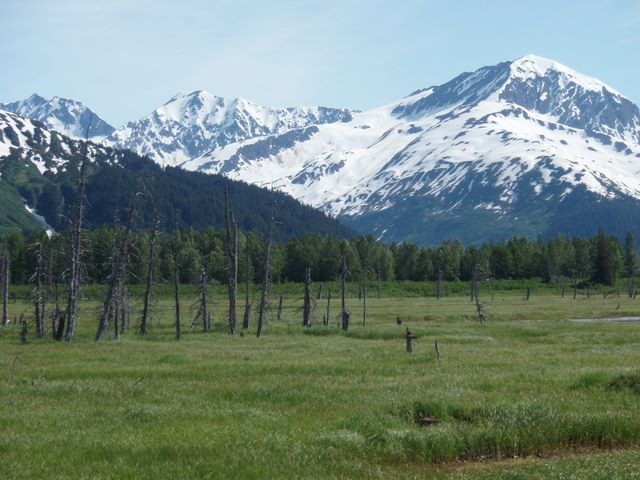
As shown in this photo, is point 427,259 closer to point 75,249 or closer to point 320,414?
point 75,249

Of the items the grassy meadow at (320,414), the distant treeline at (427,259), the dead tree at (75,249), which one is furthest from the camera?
the distant treeline at (427,259)

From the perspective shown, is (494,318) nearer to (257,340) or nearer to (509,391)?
(257,340)

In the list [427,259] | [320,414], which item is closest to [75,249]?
[320,414]

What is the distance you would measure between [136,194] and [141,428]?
113ft

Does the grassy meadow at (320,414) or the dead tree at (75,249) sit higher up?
the dead tree at (75,249)

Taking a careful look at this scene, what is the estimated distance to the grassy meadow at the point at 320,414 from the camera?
15.4m

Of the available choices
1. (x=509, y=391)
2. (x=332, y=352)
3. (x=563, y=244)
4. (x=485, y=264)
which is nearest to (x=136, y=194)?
(x=332, y=352)

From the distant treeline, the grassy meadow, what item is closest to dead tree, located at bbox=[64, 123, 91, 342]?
the grassy meadow

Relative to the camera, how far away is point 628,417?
61.9 feet

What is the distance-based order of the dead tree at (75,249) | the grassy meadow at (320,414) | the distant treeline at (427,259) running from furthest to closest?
the distant treeline at (427,259), the dead tree at (75,249), the grassy meadow at (320,414)

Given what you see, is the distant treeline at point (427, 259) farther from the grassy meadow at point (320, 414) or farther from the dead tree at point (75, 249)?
the grassy meadow at point (320, 414)

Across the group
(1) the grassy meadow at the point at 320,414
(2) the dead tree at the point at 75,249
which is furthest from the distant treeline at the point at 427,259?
(1) the grassy meadow at the point at 320,414

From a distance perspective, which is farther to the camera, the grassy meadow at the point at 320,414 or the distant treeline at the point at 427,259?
the distant treeline at the point at 427,259

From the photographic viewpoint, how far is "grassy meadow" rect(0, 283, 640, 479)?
15441mm
